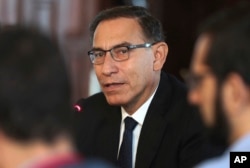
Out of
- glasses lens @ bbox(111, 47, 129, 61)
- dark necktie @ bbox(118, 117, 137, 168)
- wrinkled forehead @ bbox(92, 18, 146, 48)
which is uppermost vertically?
wrinkled forehead @ bbox(92, 18, 146, 48)

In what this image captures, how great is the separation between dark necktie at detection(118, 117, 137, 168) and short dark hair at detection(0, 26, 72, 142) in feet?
3.96

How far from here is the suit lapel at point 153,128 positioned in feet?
7.53

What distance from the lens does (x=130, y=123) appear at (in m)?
2.40

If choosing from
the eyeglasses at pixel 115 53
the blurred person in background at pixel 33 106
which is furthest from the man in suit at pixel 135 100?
the blurred person in background at pixel 33 106

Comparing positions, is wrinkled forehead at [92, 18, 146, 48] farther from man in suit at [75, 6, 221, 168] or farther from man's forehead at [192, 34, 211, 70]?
man's forehead at [192, 34, 211, 70]

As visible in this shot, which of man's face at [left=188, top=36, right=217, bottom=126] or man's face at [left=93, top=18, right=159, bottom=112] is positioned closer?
man's face at [left=188, top=36, right=217, bottom=126]

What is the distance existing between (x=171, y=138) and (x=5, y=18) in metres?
1.75

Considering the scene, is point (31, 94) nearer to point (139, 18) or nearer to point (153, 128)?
point (153, 128)

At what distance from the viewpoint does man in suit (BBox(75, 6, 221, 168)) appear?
2.32 meters

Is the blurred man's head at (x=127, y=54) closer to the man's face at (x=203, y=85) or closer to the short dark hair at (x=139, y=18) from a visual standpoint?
the short dark hair at (x=139, y=18)

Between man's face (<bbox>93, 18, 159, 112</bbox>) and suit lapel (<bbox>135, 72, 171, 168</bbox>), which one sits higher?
man's face (<bbox>93, 18, 159, 112</bbox>)

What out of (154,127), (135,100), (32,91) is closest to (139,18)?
(135,100)

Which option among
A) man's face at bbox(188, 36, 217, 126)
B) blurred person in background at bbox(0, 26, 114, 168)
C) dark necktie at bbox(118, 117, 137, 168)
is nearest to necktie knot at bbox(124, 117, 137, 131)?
dark necktie at bbox(118, 117, 137, 168)

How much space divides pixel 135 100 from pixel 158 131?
16 cm
